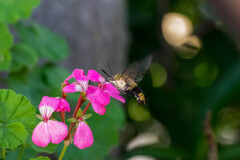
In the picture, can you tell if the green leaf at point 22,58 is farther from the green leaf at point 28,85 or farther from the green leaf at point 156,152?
the green leaf at point 156,152

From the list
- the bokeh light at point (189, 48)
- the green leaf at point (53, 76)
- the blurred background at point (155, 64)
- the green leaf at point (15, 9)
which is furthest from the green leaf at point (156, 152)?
the green leaf at point (15, 9)

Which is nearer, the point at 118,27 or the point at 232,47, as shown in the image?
the point at 118,27

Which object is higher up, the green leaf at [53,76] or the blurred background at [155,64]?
the blurred background at [155,64]

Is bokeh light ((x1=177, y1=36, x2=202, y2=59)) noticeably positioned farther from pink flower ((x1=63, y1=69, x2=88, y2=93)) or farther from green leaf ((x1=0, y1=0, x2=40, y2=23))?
pink flower ((x1=63, y1=69, x2=88, y2=93))

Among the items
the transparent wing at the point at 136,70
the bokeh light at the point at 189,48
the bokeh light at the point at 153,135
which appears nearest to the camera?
the transparent wing at the point at 136,70

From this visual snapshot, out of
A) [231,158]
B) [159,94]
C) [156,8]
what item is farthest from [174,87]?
[231,158]

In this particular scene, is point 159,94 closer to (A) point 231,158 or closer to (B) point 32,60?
(A) point 231,158
